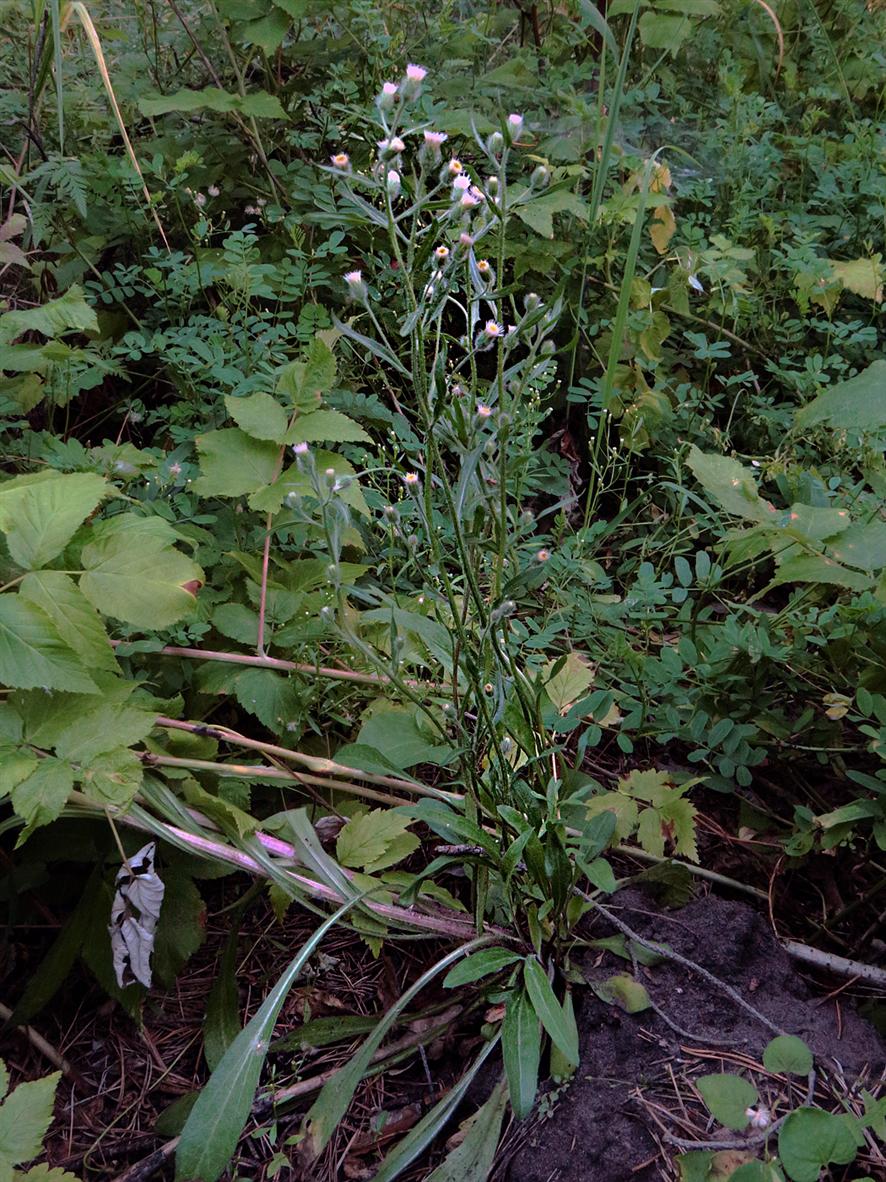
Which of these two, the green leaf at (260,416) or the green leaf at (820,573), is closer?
the green leaf at (820,573)

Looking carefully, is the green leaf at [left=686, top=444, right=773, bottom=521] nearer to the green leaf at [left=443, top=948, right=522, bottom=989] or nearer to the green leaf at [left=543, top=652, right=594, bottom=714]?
the green leaf at [left=543, top=652, right=594, bottom=714]

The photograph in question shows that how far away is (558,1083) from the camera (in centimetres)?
133

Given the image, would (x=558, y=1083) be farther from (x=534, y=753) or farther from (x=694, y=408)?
(x=694, y=408)

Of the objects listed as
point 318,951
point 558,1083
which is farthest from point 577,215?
point 558,1083

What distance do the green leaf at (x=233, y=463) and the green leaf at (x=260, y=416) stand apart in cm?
3

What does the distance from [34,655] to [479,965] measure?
746 millimetres

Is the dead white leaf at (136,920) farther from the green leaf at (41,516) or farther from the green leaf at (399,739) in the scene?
the green leaf at (41,516)

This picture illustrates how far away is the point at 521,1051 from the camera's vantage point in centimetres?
123

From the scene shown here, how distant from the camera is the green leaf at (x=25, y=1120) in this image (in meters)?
1.18

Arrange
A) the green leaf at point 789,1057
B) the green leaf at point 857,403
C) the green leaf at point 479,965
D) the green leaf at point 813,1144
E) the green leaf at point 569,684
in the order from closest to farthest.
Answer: the green leaf at point 813,1144 → the green leaf at point 789,1057 → the green leaf at point 479,965 → the green leaf at point 857,403 → the green leaf at point 569,684

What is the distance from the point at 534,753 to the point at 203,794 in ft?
1.72

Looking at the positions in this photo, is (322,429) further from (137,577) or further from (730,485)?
(730,485)

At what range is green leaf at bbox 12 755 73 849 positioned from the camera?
126 cm

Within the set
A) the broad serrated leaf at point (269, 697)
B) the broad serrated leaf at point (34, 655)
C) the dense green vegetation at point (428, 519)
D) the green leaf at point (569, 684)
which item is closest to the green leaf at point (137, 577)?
the dense green vegetation at point (428, 519)
